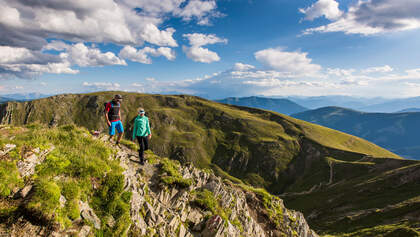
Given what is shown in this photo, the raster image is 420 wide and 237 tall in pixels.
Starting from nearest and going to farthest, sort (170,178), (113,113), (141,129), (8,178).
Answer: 1. (8,178)
2. (141,129)
3. (170,178)
4. (113,113)

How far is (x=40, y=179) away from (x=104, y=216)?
3.06m

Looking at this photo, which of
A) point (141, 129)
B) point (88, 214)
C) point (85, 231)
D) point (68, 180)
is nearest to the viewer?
point (85, 231)

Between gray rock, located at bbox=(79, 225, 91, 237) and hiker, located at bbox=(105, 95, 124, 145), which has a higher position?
hiker, located at bbox=(105, 95, 124, 145)

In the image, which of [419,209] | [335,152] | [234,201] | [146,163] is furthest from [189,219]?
[335,152]

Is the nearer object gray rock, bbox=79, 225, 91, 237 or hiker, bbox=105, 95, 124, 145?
gray rock, bbox=79, 225, 91, 237

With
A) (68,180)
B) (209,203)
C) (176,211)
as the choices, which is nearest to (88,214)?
(68,180)

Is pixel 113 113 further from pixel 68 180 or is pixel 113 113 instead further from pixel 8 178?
pixel 8 178

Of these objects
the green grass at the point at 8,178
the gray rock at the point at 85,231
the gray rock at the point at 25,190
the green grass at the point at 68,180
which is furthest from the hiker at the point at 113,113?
the gray rock at the point at 85,231

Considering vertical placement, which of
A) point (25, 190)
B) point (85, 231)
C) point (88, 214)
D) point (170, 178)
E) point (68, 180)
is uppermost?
point (25, 190)

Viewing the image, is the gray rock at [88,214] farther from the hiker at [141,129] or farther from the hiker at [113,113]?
the hiker at [113,113]

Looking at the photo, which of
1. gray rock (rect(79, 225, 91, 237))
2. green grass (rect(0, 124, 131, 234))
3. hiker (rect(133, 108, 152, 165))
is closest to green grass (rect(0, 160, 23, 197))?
green grass (rect(0, 124, 131, 234))

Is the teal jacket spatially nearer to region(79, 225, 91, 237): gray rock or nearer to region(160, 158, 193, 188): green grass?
region(160, 158, 193, 188): green grass

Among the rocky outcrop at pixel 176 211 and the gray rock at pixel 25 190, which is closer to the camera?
the gray rock at pixel 25 190

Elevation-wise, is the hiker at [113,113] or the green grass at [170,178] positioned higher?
the hiker at [113,113]
